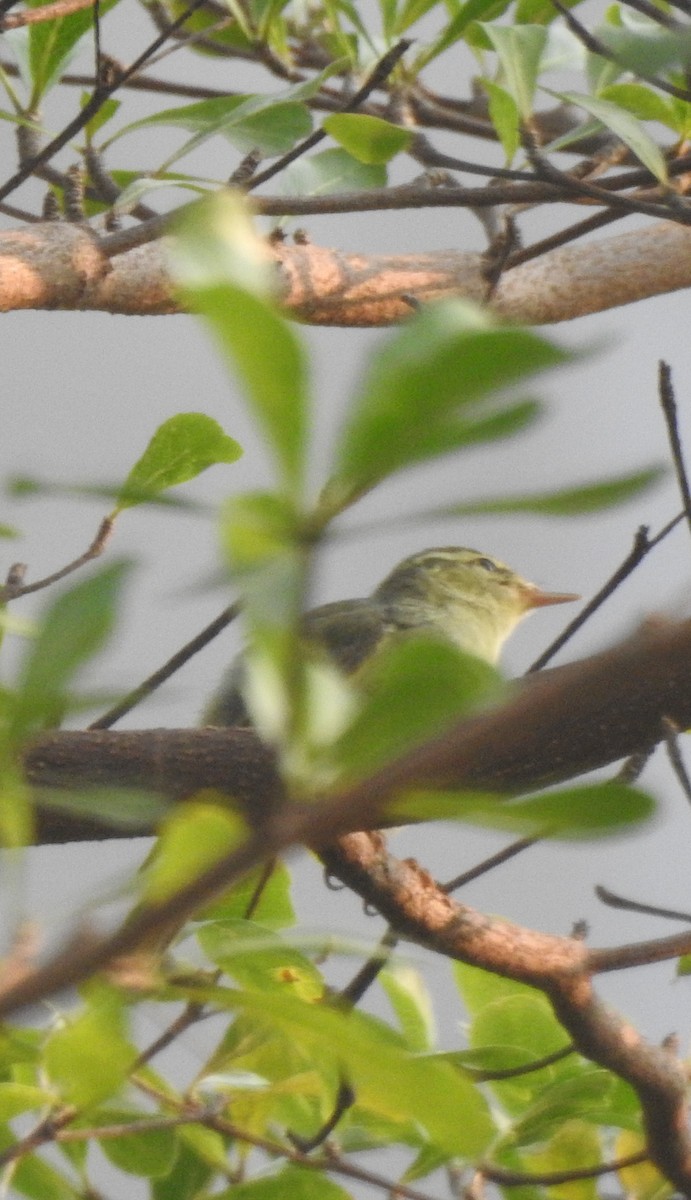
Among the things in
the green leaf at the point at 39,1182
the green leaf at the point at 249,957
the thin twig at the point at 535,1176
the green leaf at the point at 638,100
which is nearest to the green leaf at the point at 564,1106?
the thin twig at the point at 535,1176

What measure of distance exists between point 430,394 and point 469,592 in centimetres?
298

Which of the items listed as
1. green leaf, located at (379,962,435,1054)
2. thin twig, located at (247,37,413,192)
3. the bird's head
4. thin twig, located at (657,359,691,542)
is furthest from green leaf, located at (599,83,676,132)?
the bird's head

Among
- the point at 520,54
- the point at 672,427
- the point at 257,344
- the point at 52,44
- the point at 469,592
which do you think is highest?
the point at 52,44

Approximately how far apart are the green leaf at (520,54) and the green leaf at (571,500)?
4.71ft

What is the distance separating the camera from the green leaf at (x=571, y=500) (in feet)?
1.18

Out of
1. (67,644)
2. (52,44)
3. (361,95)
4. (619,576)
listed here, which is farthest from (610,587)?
(67,644)

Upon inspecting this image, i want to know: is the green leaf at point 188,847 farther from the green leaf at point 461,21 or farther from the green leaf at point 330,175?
the green leaf at point 330,175

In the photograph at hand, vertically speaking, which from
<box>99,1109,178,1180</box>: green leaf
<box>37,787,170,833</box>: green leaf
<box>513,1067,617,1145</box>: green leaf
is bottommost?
<box>513,1067,617,1145</box>: green leaf

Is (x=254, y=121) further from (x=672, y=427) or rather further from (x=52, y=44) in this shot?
(x=672, y=427)

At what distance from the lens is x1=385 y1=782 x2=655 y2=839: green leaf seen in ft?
1.20

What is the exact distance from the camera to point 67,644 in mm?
392

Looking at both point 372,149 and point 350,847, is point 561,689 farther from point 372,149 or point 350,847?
point 372,149

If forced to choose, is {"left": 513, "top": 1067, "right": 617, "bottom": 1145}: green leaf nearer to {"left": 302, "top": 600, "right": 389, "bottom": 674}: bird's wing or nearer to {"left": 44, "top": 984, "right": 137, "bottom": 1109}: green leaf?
{"left": 44, "top": 984, "right": 137, "bottom": 1109}: green leaf

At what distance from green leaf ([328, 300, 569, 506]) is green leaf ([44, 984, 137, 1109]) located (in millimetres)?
188
